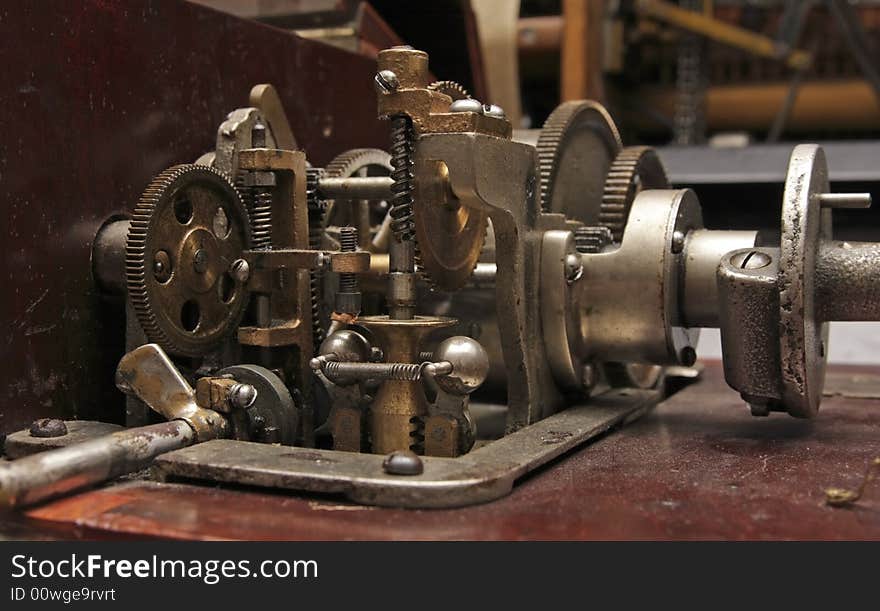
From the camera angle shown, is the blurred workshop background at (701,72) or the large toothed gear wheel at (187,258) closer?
the large toothed gear wheel at (187,258)

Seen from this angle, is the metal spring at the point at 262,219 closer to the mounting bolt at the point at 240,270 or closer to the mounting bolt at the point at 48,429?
the mounting bolt at the point at 240,270

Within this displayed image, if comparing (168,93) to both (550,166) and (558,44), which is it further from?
(558,44)

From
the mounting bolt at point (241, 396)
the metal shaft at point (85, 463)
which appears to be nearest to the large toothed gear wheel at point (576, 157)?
the mounting bolt at point (241, 396)

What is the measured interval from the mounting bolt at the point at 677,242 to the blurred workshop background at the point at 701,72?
794 mm

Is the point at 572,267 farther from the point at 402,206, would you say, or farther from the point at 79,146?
the point at 79,146

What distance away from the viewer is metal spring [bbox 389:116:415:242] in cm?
121

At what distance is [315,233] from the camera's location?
1.42m

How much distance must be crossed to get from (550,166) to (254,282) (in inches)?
16.7

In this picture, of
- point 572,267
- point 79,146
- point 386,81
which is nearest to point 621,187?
point 572,267

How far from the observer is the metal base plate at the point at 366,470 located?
0.96 m

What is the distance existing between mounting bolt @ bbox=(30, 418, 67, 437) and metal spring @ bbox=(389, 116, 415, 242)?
0.40m

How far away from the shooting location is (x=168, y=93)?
54.3 inches

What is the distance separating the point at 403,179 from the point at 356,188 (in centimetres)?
16

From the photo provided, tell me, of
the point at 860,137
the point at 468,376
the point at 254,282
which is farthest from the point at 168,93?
the point at 860,137
